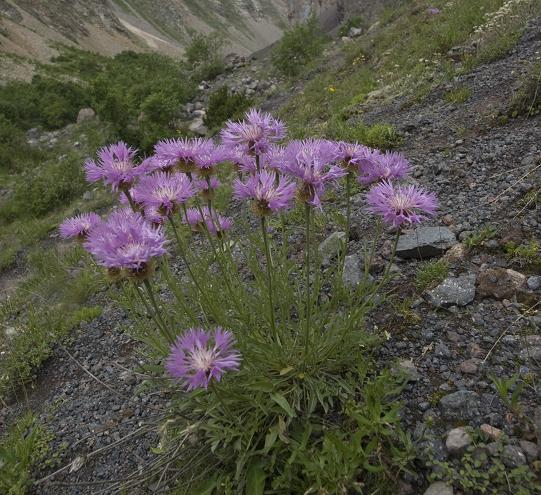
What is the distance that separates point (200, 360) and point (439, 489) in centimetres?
132

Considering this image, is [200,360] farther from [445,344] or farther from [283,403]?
[445,344]

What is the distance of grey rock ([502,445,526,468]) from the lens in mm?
2107

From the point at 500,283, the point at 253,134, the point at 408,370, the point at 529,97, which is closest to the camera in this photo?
the point at 253,134

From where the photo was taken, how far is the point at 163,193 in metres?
2.51

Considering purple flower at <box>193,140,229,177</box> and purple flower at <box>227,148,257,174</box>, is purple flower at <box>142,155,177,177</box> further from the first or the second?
purple flower at <box>227,148,257,174</box>

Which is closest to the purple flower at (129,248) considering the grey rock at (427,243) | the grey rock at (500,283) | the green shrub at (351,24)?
the grey rock at (500,283)

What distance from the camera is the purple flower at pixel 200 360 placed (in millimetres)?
1850

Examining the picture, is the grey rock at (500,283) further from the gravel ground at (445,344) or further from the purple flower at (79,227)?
the purple flower at (79,227)

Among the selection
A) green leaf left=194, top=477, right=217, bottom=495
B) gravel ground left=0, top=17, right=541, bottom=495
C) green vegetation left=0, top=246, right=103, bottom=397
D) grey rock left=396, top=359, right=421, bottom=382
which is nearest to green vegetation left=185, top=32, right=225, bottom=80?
green vegetation left=0, top=246, right=103, bottom=397

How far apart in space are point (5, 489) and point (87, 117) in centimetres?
2168

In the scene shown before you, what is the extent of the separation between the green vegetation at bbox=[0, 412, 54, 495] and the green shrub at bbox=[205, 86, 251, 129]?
37.0 feet

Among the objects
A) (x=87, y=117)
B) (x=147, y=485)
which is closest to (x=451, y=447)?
(x=147, y=485)

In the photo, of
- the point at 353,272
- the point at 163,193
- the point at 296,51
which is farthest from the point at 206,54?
the point at 163,193

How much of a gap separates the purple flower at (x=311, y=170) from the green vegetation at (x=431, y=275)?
153 cm
